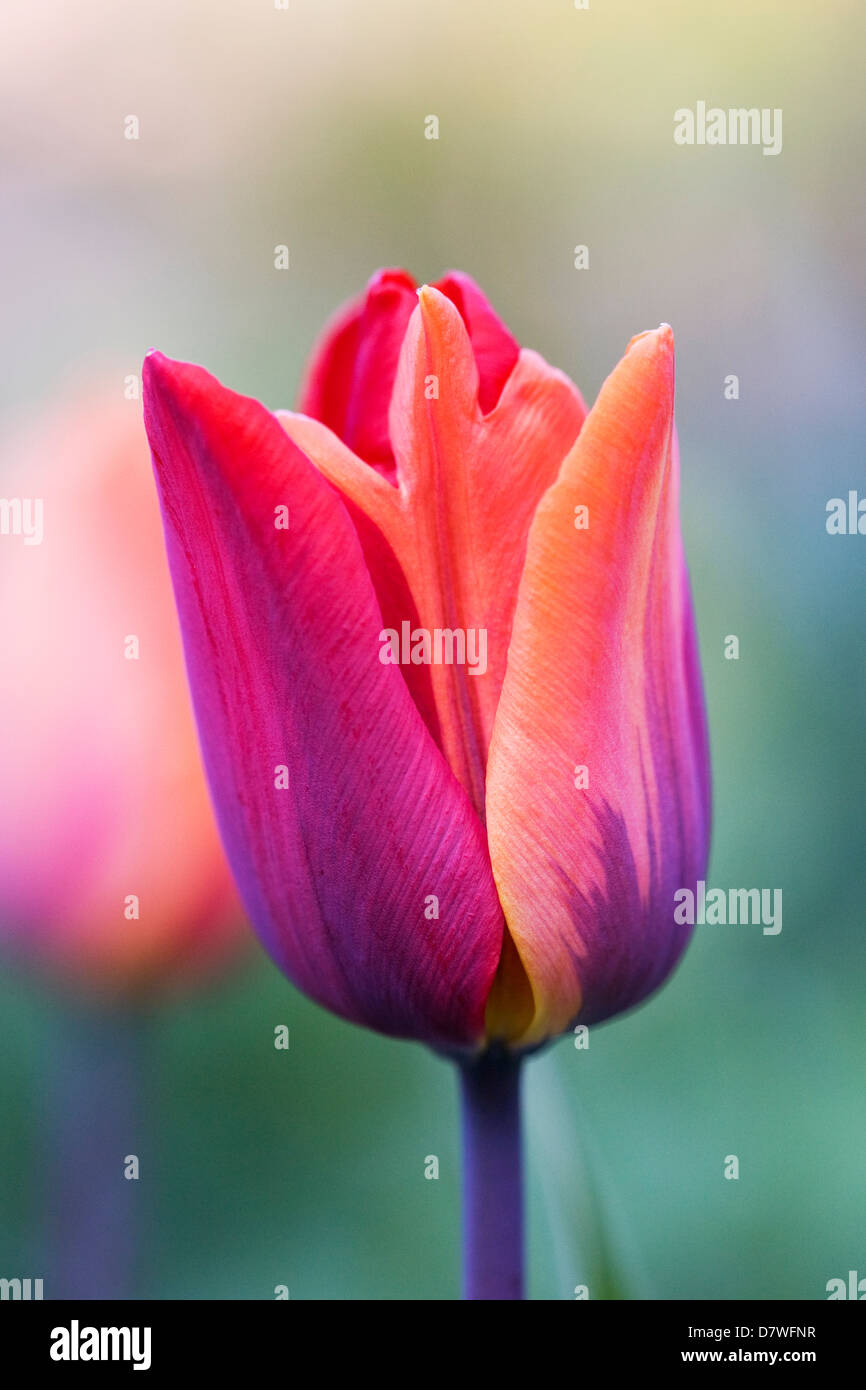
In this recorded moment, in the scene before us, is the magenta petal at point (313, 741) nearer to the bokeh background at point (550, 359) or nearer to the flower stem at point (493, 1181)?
the flower stem at point (493, 1181)

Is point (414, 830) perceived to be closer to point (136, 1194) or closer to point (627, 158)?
point (136, 1194)

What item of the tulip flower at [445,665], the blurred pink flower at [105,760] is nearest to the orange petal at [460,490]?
the tulip flower at [445,665]

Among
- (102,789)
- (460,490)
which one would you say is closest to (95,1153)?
(102,789)

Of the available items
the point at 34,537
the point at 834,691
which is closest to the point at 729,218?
the point at 834,691

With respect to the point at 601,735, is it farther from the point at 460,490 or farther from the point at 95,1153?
the point at 95,1153

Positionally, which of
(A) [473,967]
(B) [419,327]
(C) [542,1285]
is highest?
(B) [419,327]
